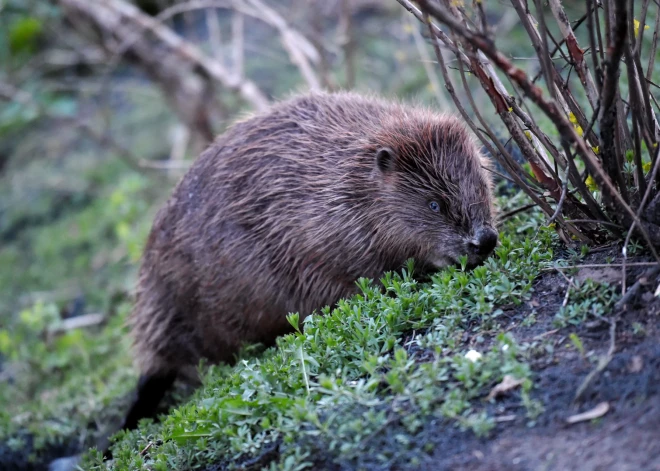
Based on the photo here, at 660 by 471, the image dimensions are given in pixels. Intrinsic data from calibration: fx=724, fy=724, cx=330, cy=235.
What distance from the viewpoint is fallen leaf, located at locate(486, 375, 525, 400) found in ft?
7.53

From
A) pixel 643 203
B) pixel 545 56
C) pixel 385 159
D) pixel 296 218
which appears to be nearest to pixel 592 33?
pixel 545 56

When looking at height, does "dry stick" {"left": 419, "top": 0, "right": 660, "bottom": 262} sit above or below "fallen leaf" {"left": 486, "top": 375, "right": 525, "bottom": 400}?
above

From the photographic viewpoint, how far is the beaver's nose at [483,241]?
3.09 meters

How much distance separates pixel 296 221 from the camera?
3637mm

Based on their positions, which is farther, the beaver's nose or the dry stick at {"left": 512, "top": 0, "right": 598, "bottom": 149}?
the beaver's nose

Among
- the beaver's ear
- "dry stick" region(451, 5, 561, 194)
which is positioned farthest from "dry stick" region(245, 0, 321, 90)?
"dry stick" region(451, 5, 561, 194)

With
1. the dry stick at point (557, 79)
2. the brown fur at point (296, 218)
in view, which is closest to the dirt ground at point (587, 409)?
the dry stick at point (557, 79)

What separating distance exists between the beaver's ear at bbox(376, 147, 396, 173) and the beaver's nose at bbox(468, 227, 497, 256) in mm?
565

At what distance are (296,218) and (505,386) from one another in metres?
1.62

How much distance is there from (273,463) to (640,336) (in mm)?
1249

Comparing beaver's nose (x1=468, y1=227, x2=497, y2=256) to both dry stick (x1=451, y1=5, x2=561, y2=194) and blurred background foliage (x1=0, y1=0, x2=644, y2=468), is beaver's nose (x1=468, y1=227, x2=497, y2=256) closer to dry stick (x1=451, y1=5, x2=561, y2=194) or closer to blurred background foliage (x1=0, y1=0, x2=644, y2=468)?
dry stick (x1=451, y1=5, x2=561, y2=194)

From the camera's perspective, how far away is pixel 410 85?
24.7ft

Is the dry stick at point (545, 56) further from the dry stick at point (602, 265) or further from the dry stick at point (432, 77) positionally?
the dry stick at point (432, 77)

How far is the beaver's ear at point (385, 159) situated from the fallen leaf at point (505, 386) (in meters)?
1.41
